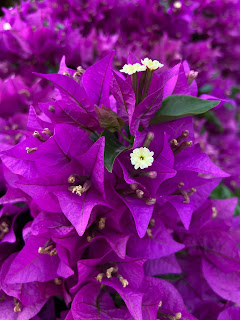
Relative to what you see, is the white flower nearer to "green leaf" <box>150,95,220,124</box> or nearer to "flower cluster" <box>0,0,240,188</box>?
"green leaf" <box>150,95,220,124</box>

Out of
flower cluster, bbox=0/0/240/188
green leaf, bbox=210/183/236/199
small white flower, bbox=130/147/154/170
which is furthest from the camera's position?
Answer: green leaf, bbox=210/183/236/199

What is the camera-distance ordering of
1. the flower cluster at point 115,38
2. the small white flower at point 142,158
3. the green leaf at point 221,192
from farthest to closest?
the green leaf at point 221,192
the flower cluster at point 115,38
the small white flower at point 142,158

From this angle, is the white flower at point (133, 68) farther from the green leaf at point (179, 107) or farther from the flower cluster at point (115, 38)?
the flower cluster at point (115, 38)

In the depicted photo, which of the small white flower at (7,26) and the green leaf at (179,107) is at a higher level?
the small white flower at (7,26)

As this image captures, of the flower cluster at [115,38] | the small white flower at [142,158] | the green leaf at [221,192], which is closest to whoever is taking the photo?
the small white flower at [142,158]

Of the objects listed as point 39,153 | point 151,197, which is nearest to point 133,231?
point 151,197

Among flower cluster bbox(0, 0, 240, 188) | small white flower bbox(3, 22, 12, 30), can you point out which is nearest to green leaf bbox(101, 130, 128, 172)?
flower cluster bbox(0, 0, 240, 188)

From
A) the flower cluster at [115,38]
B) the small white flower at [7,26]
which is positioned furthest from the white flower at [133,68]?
the small white flower at [7,26]
